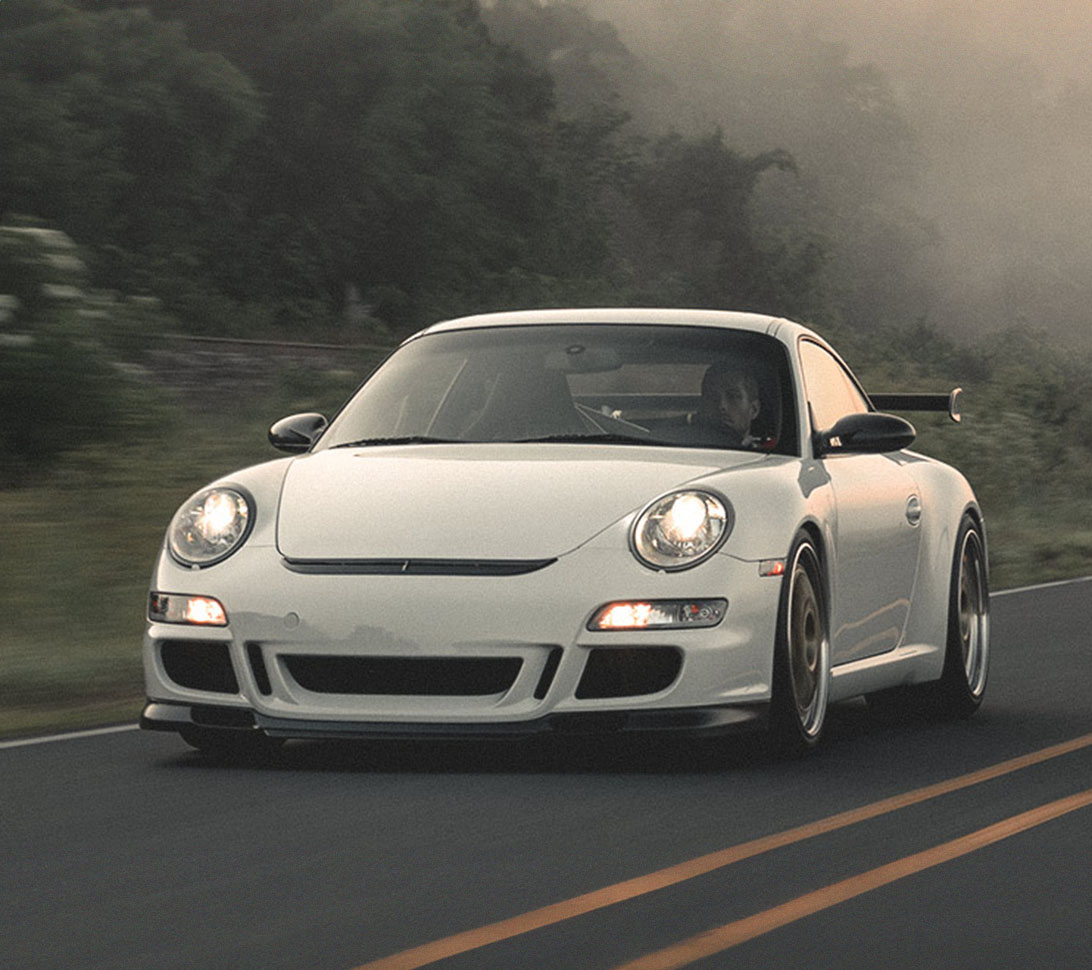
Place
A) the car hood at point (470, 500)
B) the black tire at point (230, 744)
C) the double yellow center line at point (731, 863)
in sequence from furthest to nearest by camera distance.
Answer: the black tire at point (230, 744) → the car hood at point (470, 500) → the double yellow center line at point (731, 863)

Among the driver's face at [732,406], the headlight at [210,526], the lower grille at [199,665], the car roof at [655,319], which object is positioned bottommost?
the lower grille at [199,665]

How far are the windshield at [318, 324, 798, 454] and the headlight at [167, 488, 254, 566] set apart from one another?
→ 2.78ft

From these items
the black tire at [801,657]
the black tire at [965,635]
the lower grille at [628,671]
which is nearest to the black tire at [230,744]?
the lower grille at [628,671]

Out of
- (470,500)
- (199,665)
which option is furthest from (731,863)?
(199,665)

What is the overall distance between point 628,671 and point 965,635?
2739mm

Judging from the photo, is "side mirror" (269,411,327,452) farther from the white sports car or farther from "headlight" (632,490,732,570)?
"headlight" (632,490,732,570)

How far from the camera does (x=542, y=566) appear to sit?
7402 mm

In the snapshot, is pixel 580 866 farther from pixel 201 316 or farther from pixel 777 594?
pixel 201 316

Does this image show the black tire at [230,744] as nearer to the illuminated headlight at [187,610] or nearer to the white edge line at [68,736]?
the illuminated headlight at [187,610]

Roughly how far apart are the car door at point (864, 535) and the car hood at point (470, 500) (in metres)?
0.64

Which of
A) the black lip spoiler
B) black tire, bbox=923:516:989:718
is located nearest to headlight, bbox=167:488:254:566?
black tire, bbox=923:516:989:718

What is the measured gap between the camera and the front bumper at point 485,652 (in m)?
7.35

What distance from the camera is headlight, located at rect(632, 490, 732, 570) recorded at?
24.6 feet

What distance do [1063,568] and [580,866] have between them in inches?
619
